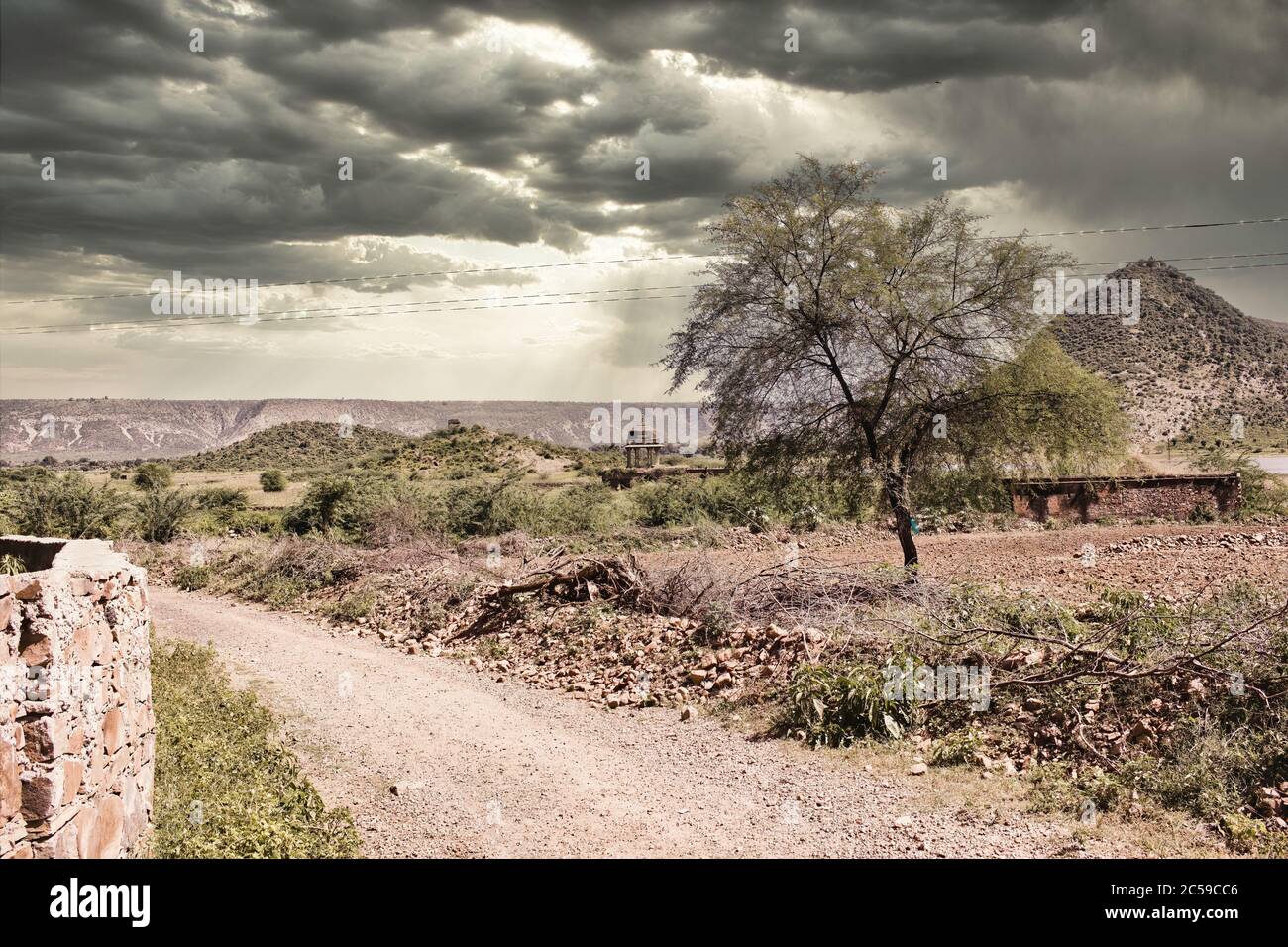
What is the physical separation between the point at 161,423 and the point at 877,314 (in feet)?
368

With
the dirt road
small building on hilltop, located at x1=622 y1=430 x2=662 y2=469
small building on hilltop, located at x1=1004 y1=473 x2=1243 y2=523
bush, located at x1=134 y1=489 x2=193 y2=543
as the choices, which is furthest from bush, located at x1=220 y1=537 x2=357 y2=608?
small building on hilltop, located at x1=622 y1=430 x2=662 y2=469

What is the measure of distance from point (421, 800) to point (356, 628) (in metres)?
8.87

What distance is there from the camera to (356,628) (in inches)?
633

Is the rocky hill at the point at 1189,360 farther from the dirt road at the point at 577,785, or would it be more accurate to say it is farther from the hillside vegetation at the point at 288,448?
the hillside vegetation at the point at 288,448

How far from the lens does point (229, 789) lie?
729 cm

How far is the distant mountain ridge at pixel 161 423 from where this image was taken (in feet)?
334

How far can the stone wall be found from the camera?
443cm

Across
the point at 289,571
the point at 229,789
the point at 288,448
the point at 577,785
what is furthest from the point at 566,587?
the point at 288,448

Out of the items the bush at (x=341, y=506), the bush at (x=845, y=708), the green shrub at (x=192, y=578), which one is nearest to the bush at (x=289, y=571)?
the green shrub at (x=192, y=578)

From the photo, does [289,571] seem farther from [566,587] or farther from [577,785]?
[577,785]

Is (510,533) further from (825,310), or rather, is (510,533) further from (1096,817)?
(1096,817)

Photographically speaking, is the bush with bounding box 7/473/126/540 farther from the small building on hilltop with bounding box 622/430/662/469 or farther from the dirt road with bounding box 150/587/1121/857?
the small building on hilltop with bounding box 622/430/662/469

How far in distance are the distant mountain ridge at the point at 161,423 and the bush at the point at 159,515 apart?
229 ft

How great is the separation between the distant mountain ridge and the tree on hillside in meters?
82.6
